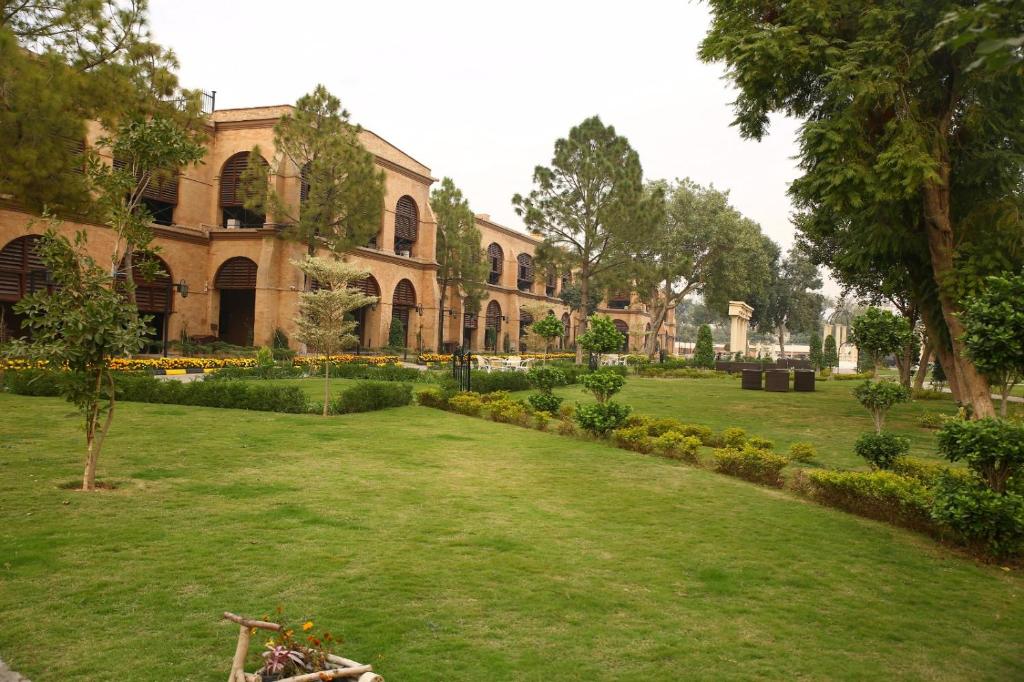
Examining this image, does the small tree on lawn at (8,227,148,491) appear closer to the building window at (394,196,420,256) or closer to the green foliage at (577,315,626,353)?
the green foliage at (577,315,626,353)

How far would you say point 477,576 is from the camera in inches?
209

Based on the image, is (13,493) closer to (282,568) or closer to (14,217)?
(282,568)

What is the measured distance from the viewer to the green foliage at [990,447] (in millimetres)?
6223

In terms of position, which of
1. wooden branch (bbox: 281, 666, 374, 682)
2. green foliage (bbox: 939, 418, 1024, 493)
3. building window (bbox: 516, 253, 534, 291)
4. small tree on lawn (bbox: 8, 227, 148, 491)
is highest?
building window (bbox: 516, 253, 534, 291)

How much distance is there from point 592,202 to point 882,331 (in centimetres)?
2289

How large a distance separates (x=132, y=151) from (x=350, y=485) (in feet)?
17.3

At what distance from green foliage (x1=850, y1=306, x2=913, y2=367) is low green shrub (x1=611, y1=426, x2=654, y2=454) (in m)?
5.02

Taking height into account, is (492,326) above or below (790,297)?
below

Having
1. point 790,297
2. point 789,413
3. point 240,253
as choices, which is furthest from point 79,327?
point 790,297

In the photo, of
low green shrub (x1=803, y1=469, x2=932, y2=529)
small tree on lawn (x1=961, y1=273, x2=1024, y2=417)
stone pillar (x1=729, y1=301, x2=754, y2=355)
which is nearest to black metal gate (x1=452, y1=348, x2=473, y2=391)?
low green shrub (x1=803, y1=469, x2=932, y2=529)

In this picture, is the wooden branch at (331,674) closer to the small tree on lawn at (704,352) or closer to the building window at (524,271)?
the small tree on lawn at (704,352)

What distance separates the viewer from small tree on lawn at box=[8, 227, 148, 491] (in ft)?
23.1

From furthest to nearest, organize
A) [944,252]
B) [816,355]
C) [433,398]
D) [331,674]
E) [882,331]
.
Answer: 1. [816,355]
2. [433,398]
3. [882,331]
4. [944,252]
5. [331,674]

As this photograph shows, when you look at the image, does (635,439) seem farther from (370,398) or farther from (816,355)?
(816,355)
